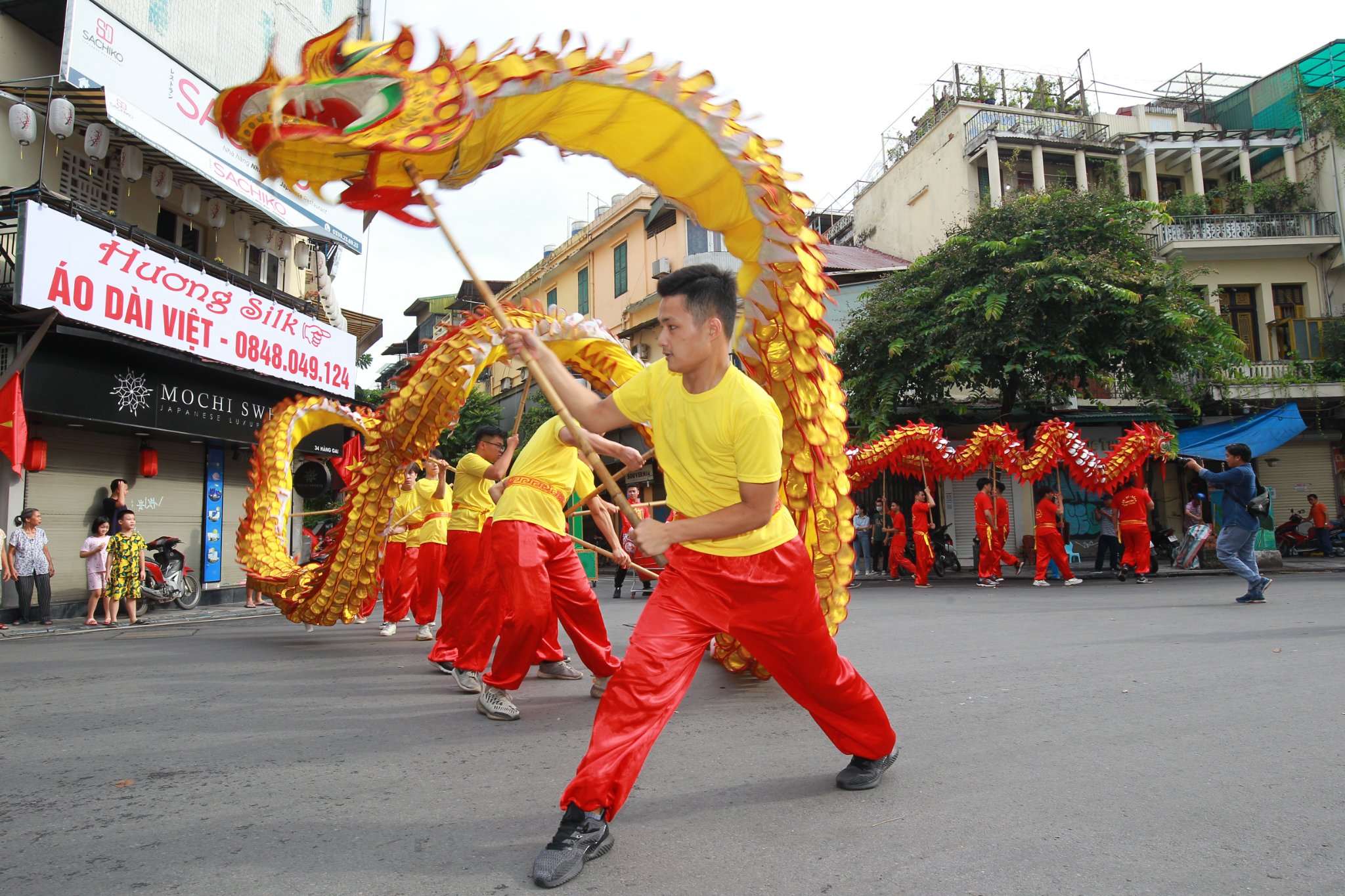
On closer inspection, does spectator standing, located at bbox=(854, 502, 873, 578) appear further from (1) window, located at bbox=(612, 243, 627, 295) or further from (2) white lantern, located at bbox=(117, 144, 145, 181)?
(2) white lantern, located at bbox=(117, 144, 145, 181)

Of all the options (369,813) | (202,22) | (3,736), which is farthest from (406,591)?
(202,22)

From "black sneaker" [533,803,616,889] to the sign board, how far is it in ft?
29.2

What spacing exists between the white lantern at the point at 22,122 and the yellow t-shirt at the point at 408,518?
695 centimetres

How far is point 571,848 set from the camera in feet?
7.61

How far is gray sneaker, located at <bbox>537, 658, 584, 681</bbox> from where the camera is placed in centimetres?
557

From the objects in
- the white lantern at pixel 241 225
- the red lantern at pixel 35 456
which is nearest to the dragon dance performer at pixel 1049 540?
the red lantern at pixel 35 456

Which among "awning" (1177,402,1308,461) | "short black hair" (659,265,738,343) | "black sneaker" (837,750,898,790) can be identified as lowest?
"black sneaker" (837,750,898,790)

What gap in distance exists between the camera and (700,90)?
376 centimetres

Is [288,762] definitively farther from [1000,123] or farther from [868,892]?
[1000,123]

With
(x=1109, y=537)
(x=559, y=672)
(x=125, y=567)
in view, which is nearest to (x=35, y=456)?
(x=125, y=567)

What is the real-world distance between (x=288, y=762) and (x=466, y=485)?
2558mm

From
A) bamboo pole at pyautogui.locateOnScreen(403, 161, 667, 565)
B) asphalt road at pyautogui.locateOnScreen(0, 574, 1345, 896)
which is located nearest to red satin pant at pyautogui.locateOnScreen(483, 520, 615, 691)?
asphalt road at pyautogui.locateOnScreen(0, 574, 1345, 896)

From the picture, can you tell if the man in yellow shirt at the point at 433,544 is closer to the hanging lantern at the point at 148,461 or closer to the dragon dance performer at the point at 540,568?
the dragon dance performer at the point at 540,568

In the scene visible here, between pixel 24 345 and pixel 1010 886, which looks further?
pixel 24 345
